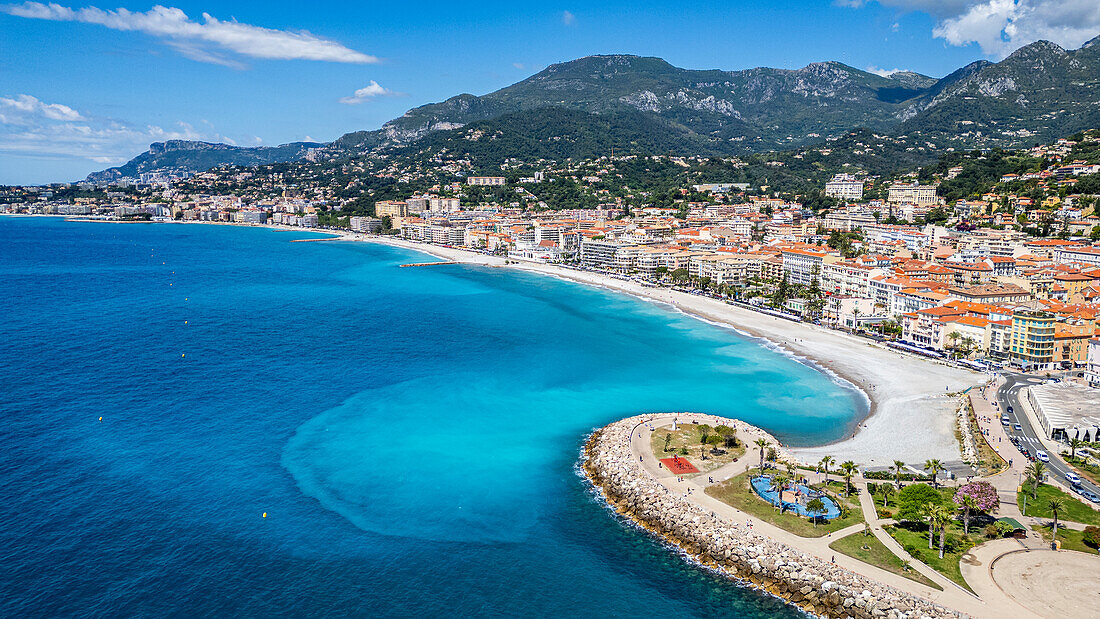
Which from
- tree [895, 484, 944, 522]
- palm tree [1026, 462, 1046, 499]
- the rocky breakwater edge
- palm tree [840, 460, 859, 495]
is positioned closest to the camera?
the rocky breakwater edge

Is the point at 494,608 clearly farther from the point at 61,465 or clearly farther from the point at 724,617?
the point at 61,465

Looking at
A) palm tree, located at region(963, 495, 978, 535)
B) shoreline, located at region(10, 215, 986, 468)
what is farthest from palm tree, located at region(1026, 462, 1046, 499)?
palm tree, located at region(963, 495, 978, 535)

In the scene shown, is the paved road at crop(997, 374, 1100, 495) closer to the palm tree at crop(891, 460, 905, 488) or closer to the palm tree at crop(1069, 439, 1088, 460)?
the palm tree at crop(1069, 439, 1088, 460)

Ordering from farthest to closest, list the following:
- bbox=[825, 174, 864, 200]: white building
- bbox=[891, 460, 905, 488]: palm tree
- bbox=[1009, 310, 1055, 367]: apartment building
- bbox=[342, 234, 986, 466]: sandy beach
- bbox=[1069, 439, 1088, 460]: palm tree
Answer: bbox=[825, 174, 864, 200]: white building → bbox=[1009, 310, 1055, 367]: apartment building → bbox=[342, 234, 986, 466]: sandy beach → bbox=[1069, 439, 1088, 460]: palm tree → bbox=[891, 460, 905, 488]: palm tree

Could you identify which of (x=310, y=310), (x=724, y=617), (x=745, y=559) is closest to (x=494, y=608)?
(x=724, y=617)

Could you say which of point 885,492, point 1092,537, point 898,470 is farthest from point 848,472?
point 1092,537

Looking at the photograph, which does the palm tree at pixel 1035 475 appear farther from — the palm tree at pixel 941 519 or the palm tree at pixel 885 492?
the palm tree at pixel 941 519
